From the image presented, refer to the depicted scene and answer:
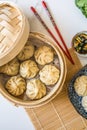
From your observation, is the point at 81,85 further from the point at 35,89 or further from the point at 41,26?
the point at 41,26

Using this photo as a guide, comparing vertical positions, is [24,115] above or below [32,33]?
below

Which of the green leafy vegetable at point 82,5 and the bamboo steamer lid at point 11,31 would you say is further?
the green leafy vegetable at point 82,5

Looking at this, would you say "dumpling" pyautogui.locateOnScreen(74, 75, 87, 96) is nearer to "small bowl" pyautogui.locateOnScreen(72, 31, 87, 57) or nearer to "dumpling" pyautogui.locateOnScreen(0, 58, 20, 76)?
"small bowl" pyautogui.locateOnScreen(72, 31, 87, 57)

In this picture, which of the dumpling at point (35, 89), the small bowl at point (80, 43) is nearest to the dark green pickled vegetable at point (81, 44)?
the small bowl at point (80, 43)

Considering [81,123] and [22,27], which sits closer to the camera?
[22,27]

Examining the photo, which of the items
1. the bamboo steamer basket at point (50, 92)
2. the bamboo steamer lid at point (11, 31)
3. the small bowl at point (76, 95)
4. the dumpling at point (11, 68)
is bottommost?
the small bowl at point (76, 95)

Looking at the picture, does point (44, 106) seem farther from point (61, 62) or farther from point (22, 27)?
point (22, 27)

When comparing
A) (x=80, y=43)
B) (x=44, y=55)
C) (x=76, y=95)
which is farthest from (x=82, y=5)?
(x=76, y=95)

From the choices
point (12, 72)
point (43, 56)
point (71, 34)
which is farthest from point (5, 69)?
point (71, 34)

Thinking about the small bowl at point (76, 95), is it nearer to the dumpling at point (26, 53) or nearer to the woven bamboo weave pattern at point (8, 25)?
the dumpling at point (26, 53)
